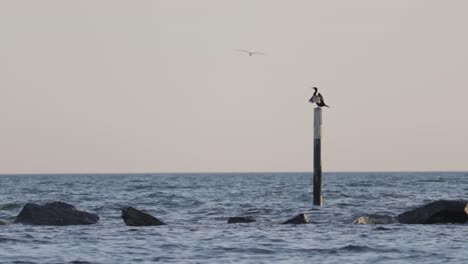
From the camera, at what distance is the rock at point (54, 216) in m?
33.2

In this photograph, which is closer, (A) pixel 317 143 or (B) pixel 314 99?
(A) pixel 317 143

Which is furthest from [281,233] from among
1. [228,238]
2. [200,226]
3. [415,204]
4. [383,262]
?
[415,204]

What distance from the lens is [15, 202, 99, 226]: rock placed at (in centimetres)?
3322

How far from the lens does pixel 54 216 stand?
1310 inches

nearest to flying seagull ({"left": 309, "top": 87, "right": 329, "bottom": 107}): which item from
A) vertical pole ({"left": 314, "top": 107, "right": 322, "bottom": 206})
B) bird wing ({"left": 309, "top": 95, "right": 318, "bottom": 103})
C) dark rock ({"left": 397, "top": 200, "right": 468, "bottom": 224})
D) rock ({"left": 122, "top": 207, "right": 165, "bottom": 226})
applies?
bird wing ({"left": 309, "top": 95, "right": 318, "bottom": 103})

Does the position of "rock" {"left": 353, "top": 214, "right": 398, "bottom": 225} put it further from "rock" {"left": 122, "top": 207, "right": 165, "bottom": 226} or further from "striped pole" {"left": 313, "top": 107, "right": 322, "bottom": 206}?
"rock" {"left": 122, "top": 207, "right": 165, "bottom": 226}

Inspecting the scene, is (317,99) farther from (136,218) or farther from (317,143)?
(136,218)

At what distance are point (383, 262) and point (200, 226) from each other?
10913 millimetres

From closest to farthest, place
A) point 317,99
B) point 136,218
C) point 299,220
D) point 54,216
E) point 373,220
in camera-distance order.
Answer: point 136,218 < point 299,220 < point 373,220 < point 54,216 < point 317,99

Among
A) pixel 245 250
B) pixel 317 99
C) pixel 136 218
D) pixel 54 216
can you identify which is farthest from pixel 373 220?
pixel 54 216

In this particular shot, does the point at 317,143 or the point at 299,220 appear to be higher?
the point at 317,143

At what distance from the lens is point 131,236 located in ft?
94.3

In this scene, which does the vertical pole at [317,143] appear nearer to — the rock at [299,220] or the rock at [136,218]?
the rock at [299,220]

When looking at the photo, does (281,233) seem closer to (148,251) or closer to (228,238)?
(228,238)
